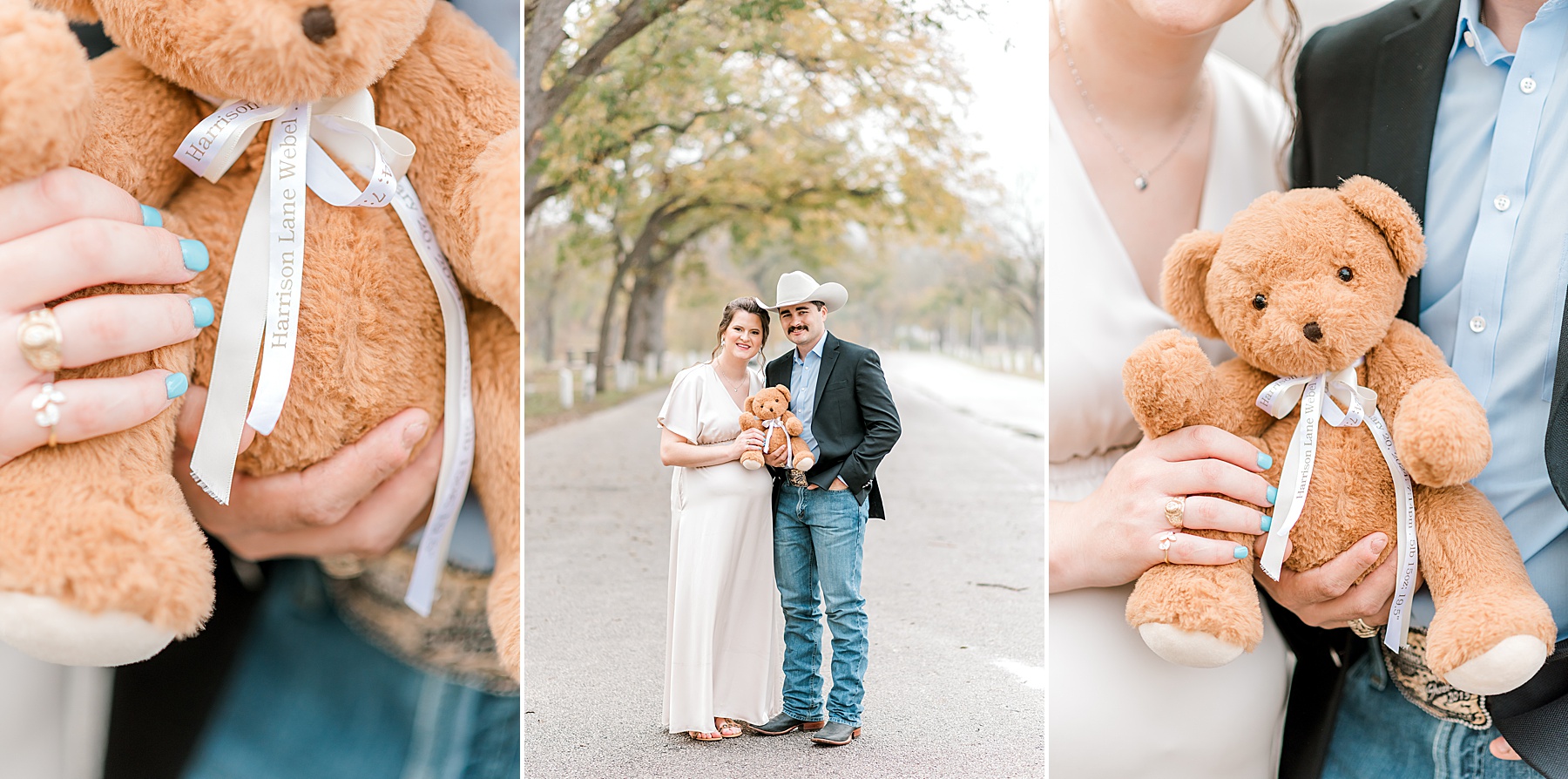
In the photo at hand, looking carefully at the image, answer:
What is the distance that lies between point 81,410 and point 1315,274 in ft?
4.89

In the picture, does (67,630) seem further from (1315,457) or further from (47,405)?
(1315,457)

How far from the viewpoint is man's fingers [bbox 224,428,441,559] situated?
1.15 meters

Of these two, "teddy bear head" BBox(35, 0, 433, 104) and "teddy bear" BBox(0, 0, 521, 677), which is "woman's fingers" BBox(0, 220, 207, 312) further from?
"teddy bear head" BBox(35, 0, 433, 104)

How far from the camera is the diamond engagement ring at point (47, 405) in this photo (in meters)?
0.93

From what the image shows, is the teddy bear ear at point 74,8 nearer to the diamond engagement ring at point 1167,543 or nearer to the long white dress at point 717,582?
the long white dress at point 717,582

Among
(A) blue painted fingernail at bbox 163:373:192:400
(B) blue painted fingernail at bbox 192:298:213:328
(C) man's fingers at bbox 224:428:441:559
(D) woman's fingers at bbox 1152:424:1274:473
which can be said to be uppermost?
(B) blue painted fingernail at bbox 192:298:213:328

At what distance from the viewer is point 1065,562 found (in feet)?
4.72

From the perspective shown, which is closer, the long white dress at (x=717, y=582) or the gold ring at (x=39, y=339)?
the gold ring at (x=39, y=339)

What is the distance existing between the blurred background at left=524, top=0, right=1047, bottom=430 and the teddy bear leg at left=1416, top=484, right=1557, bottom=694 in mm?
662

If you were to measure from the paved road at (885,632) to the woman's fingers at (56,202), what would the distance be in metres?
0.66

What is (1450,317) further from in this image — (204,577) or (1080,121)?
(204,577)

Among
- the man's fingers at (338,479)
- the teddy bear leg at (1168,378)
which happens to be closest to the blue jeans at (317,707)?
the man's fingers at (338,479)

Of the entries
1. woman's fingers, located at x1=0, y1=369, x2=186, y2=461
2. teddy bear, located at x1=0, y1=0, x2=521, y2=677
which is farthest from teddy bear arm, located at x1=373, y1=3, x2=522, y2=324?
woman's fingers, located at x1=0, y1=369, x2=186, y2=461

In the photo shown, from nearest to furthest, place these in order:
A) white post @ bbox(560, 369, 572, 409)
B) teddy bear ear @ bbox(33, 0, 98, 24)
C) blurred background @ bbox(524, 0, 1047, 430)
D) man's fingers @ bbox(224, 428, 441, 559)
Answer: teddy bear ear @ bbox(33, 0, 98, 24) → man's fingers @ bbox(224, 428, 441, 559) → blurred background @ bbox(524, 0, 1047, 430) → white post @ bbox(560, 369, 572, 409)
